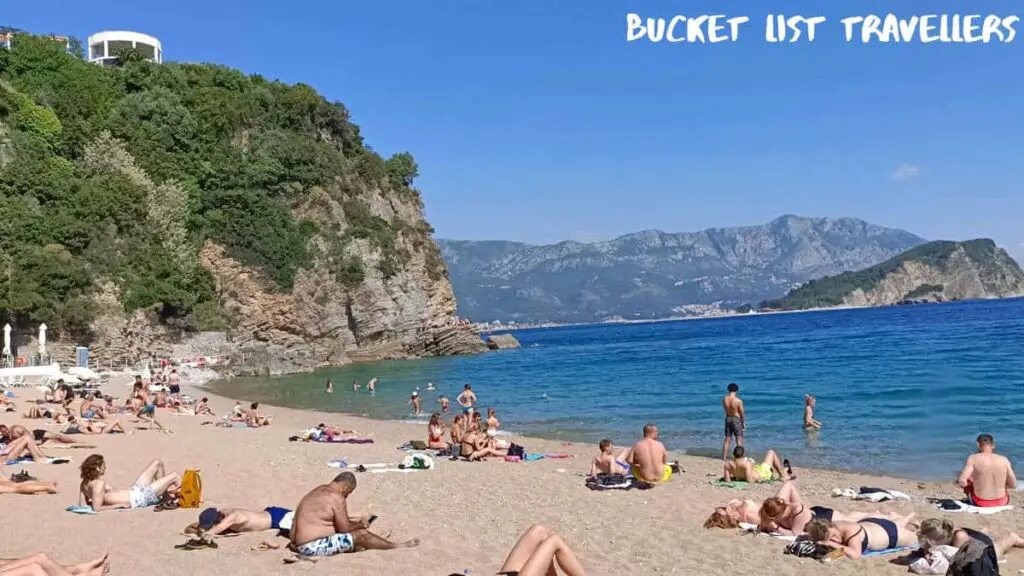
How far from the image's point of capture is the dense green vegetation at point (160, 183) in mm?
40000

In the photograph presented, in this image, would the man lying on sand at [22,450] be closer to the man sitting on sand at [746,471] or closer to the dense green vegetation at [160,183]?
the man sitting on sand at [746,471]

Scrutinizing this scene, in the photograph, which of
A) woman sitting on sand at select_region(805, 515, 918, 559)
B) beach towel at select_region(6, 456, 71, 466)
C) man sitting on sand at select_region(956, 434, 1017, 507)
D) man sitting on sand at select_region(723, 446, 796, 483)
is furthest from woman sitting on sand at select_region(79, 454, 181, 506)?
man sitting on sand at select_region(956, 434, 1017, 507)

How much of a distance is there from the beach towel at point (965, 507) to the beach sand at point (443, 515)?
0.51ft

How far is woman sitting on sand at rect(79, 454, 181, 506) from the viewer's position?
933 centimetres

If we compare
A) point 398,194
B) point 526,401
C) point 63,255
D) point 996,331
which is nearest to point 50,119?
point 63,255

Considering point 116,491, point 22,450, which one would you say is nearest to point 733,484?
point 116,491

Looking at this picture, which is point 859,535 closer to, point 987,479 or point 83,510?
point 987,479

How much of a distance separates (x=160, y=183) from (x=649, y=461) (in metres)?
44.5

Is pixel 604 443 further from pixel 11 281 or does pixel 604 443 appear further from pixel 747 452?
pixel 11 281

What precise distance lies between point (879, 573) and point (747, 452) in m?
9.32

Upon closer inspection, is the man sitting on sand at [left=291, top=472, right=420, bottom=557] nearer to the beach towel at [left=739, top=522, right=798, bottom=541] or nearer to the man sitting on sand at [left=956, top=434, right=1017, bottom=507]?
the beach towel at [left=739, top=522, right=798, bottom=541]

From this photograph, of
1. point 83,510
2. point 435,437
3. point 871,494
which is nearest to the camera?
point 83,510

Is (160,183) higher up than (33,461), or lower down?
higher up

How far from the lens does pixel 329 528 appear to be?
7.57m
